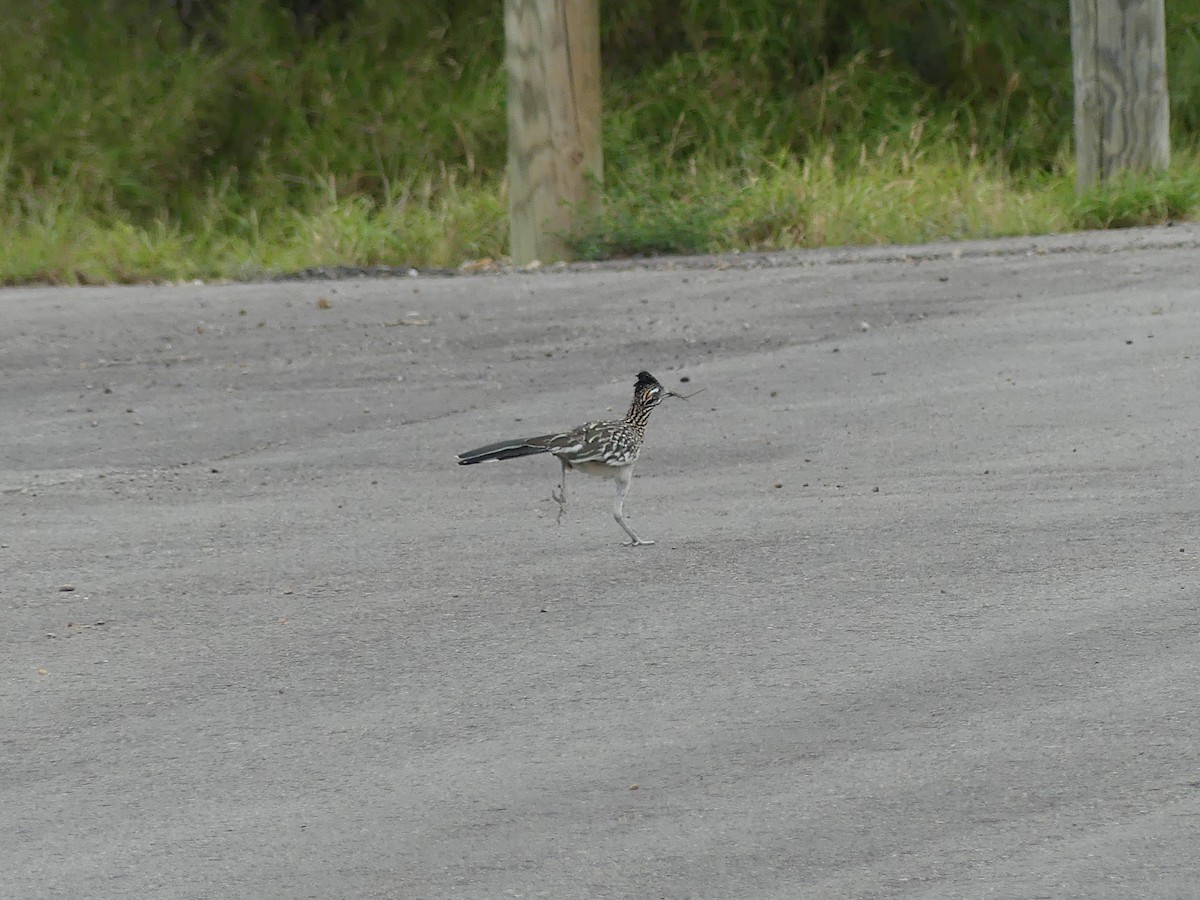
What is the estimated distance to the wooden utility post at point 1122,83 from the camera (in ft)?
Answer: 46.5

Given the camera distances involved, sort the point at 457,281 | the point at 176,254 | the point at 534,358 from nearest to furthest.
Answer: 1. the point at 534,358
2. the point at 457,281
3. the point at 176,254

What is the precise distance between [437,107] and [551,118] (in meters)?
6.01

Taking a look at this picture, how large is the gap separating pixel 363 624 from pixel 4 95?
48.4 feet

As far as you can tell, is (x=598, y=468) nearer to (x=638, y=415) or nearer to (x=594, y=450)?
(x=594, y=450)

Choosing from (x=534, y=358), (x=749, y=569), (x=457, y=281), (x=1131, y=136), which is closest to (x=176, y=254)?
(x=457, y=281)

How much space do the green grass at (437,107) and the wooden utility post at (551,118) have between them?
194 cm

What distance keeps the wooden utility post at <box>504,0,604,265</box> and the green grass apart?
194cm

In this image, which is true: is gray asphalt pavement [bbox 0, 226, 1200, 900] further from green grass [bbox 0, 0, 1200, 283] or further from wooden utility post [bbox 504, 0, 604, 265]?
green grass [bbox 0, 0, 1200, 283]

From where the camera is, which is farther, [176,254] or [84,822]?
[176,254]

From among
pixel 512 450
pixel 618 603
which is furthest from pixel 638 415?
pixel 618 603

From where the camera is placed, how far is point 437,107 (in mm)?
19641

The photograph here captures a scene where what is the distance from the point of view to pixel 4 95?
19484mm

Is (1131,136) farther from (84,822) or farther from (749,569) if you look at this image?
(84,822)

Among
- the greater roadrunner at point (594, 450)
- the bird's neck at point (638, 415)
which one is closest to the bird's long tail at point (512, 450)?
the greater roadrunner at point (594, 450)
